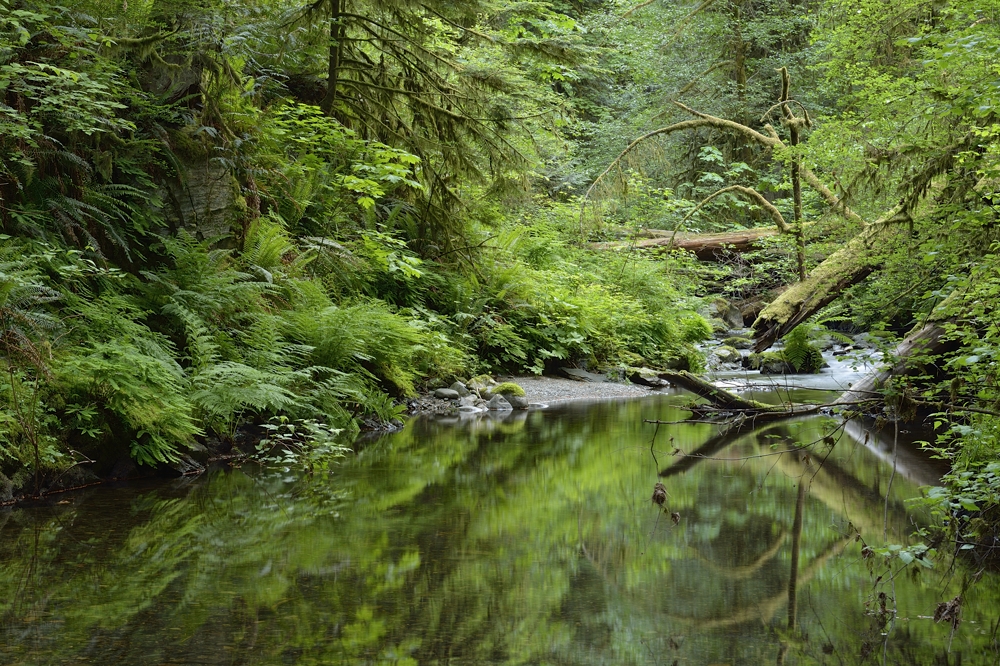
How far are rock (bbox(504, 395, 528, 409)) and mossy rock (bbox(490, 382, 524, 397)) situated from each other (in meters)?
0.06

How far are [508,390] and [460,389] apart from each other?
24.5 inches

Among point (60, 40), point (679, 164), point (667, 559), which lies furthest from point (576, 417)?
point (679, 164)

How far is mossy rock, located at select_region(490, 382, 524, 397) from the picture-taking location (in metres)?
10.5

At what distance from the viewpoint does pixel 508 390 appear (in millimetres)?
10461

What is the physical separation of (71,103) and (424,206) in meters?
5.53

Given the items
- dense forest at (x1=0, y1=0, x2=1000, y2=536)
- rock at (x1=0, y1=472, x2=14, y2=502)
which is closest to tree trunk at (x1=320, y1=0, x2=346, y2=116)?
dense forest at (x1=0, y1=0, x2=1000, y2=536)

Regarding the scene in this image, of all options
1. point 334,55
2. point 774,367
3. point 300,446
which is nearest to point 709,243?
point 774,367

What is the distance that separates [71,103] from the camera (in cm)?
647

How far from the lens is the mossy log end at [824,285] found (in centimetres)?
838

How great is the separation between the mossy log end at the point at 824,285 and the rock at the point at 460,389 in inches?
142

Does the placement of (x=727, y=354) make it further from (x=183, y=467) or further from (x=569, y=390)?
(x=183, y=467)

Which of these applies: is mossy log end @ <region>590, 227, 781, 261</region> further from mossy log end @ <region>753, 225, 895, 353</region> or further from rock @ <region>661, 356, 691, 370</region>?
mossy log end @ <region>753, 225, 895, 353</region>

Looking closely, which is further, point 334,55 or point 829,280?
point 334,55

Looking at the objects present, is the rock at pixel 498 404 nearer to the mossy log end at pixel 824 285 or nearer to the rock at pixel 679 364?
the mossy log end at pixel 824 285
